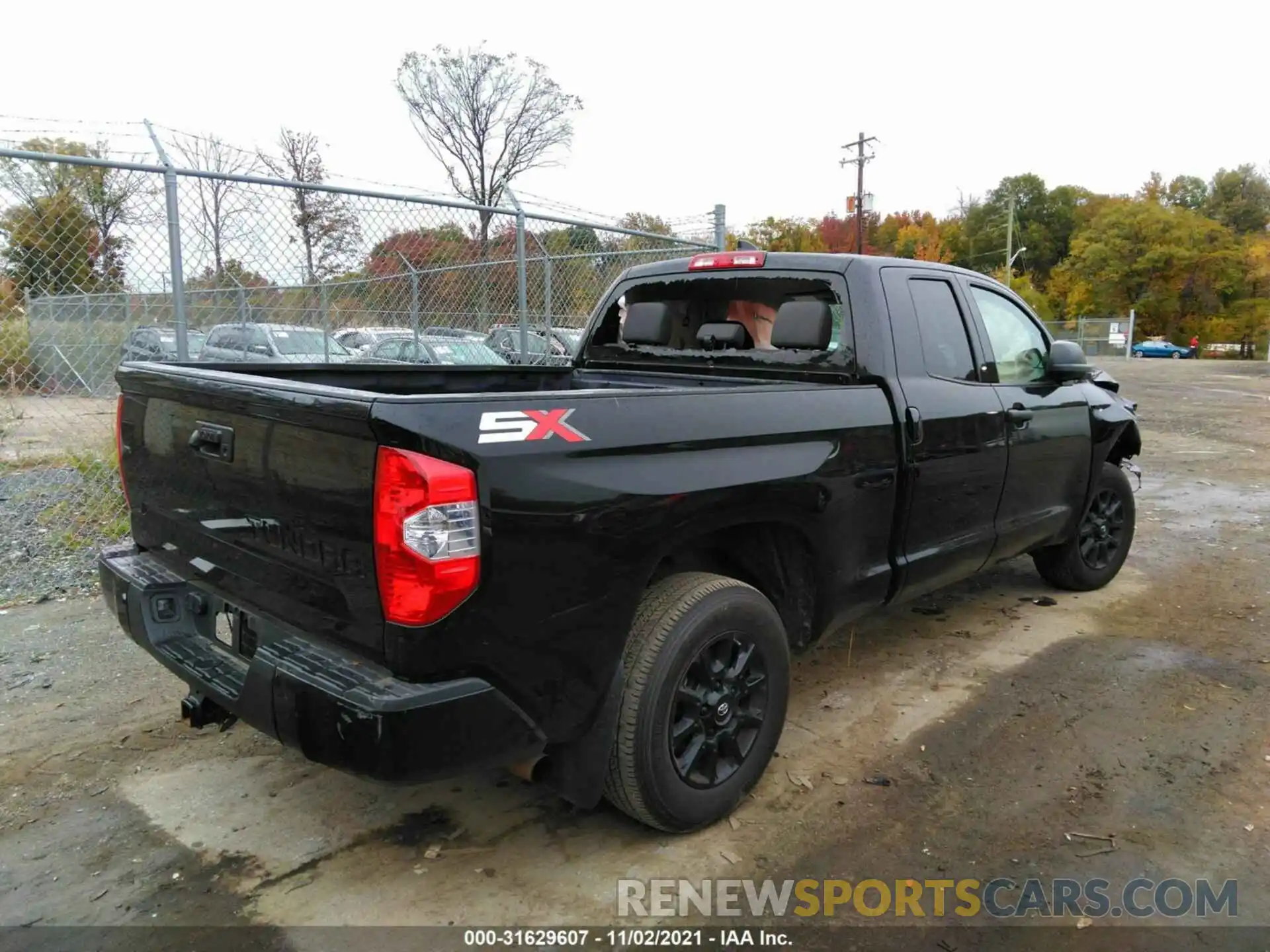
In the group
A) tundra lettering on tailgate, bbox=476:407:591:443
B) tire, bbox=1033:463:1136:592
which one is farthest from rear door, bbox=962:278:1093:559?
tundra lettering on tailgate, bbox=476:407:591:443

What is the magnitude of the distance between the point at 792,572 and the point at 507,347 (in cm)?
687

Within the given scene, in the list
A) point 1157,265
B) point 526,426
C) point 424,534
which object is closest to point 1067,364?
point 526,426

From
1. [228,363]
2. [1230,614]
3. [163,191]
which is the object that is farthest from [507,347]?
[1230,614]

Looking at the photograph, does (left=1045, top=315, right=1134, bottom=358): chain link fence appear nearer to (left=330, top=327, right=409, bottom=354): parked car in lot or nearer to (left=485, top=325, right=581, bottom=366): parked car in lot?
(left=485, top=325, right=581, bottom=366): parked car in lot

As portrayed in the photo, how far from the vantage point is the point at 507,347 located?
31.1 ft

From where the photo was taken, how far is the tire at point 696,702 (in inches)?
98.7

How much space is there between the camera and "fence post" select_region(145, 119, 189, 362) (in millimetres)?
4898

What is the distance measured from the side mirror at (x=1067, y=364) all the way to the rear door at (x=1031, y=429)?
9 centimetres

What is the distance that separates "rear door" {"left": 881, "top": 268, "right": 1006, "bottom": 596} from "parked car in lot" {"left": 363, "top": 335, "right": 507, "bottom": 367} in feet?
19.1

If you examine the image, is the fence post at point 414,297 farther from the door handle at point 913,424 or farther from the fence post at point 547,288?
the door handle at point 913,424

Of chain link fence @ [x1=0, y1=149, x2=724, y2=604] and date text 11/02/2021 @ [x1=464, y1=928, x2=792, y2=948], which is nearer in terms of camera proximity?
date text 11/02/2021 @ [x1=464, y1=928, x2=792, y2=948]

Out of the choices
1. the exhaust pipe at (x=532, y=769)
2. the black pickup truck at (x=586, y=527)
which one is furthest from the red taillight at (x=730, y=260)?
the exhaust pipe at (x=532, y=769)

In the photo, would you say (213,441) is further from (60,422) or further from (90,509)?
(60,422)

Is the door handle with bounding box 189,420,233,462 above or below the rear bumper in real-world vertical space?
above
